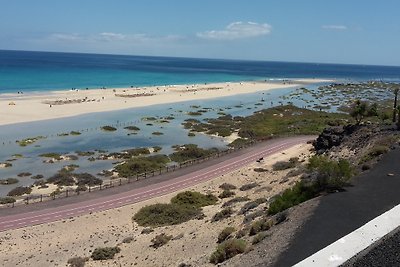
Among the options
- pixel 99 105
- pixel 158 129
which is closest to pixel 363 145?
pixel 158 129

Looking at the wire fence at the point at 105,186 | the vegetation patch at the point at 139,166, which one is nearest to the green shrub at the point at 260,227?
the wire fence at the point at 105,186

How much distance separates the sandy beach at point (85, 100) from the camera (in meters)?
85.5

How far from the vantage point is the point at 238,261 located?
1759 cm

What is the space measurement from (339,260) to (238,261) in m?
4.66

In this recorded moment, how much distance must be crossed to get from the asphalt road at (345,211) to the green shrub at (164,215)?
38.1 feet

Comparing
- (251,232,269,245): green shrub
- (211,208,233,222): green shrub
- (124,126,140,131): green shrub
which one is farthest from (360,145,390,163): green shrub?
(124,126,140,131): green shrub

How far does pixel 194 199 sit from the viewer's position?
35062mm

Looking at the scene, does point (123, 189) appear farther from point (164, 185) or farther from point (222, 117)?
point (222, 117)

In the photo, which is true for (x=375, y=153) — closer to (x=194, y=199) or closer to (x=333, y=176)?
(x=333, y=176)

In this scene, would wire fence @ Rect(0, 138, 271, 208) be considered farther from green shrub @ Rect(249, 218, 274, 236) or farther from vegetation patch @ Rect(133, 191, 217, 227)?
green shrub @ Rect(249, 218, 274, 236)

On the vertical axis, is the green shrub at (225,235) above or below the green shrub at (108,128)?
above

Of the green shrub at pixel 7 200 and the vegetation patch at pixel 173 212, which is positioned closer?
the vegetation patch at pixel 173 212

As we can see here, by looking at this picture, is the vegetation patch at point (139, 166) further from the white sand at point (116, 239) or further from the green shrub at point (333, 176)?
the green shrub at point (333, 176)

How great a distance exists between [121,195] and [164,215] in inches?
294
